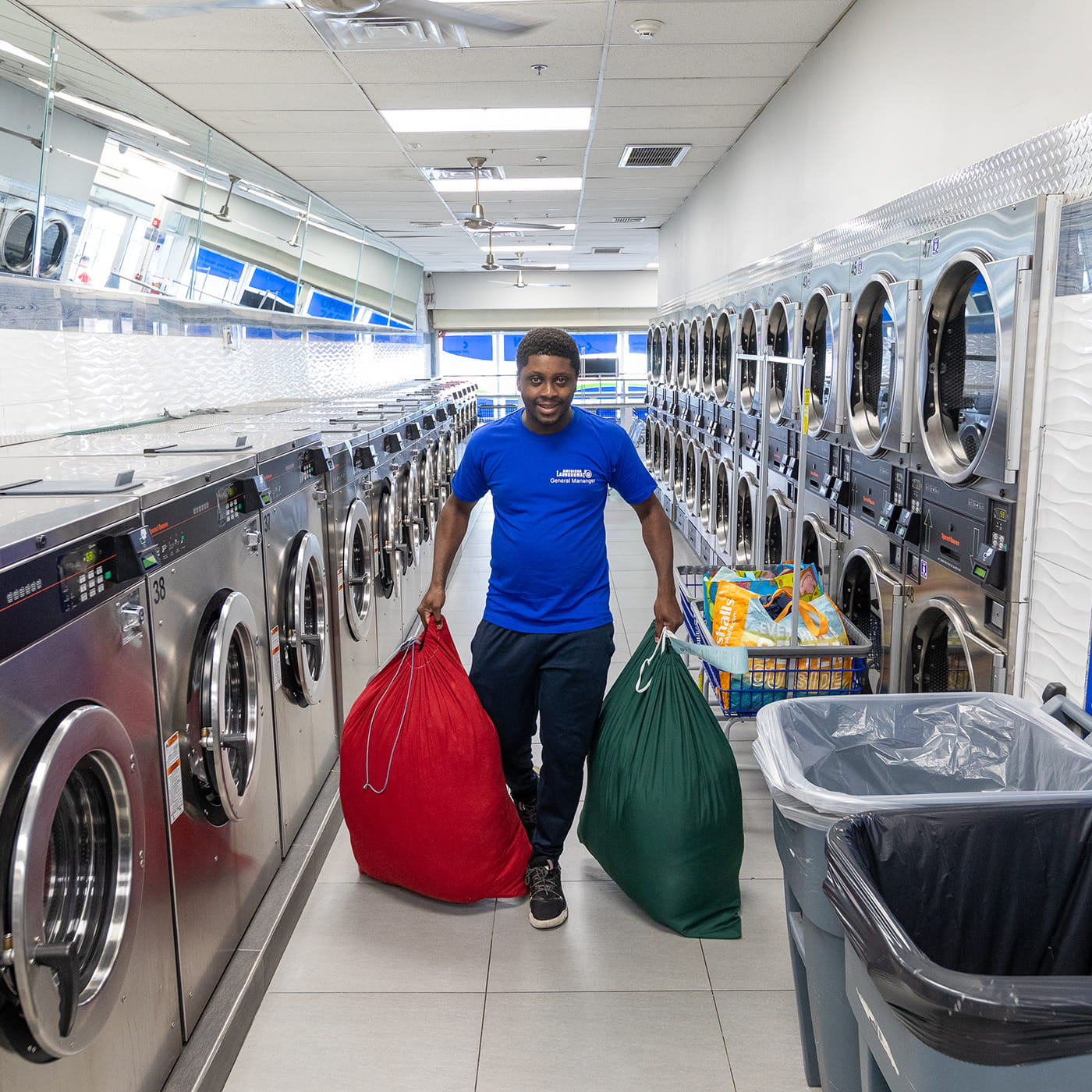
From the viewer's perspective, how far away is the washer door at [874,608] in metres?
3.18

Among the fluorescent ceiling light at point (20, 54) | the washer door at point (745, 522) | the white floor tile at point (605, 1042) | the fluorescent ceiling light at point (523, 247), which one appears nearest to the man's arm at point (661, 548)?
the white floor tile at point (605, 1042)

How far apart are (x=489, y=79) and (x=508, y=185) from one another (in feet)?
10.9

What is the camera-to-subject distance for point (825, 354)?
13.5 ft

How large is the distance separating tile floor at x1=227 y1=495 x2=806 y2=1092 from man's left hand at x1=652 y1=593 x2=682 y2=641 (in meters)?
0.81

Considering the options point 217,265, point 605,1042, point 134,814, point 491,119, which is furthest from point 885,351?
point 217,265

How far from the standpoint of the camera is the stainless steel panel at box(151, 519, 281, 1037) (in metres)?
2.05

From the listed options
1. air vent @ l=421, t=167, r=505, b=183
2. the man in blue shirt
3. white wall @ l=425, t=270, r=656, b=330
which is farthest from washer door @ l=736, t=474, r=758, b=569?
white wall @ l=425, t=270, r=656, b=330

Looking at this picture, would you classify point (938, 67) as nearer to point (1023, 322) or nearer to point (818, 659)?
point (1023, 322)

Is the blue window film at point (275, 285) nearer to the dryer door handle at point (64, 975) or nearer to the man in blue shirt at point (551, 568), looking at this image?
the man in blue shirt at point (551, 568)

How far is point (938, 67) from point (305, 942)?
3.32m

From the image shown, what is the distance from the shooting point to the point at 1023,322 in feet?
7.84

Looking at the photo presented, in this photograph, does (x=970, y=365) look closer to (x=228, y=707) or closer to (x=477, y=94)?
(x=228, y=707)

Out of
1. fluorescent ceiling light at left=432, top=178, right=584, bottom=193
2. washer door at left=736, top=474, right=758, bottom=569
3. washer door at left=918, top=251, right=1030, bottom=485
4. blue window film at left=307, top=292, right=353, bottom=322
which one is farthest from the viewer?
blue window film at left=307, top=292, right=353, bottom=322

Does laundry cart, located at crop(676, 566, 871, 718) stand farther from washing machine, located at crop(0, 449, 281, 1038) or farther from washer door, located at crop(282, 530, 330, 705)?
washing machine, located at crop(0, 449, 281, 1038)
